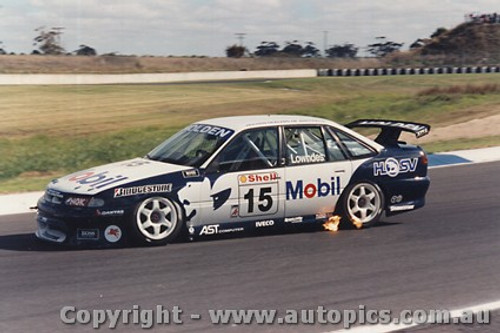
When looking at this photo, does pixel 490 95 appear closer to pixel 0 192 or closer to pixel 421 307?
pixel 0 192

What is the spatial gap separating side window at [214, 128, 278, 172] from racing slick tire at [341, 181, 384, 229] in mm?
1027

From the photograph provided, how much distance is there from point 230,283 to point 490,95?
90.4 ft

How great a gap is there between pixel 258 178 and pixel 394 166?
185cm

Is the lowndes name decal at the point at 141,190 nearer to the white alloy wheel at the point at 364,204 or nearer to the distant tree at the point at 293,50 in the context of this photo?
the white alloy wheel at the point at 364,204

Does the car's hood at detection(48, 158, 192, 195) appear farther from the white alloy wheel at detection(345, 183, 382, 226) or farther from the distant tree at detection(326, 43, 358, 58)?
the distant tree at detection(326, 43, 358, 58)

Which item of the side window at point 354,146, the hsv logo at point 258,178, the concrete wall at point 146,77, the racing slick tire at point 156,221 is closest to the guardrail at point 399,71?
the concrete wall at point 146,77

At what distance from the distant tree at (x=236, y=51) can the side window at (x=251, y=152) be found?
89.7ft

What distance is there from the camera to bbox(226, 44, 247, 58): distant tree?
121ft

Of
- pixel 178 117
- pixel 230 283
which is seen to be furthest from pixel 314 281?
pixel 178 117

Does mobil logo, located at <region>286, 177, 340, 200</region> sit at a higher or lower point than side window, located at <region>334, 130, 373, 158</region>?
lower

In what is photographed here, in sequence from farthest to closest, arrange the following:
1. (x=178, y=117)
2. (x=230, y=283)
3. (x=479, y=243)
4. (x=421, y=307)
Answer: (x=178, y=117) < (x=479, y=243) < (x=230, y=283) < (x=421, y=307)

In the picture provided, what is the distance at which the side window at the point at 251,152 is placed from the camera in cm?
897

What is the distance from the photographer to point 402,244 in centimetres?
883

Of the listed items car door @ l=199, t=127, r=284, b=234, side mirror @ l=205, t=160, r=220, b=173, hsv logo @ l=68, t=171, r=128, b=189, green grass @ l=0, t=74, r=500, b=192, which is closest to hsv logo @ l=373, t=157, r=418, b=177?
car door @ l=199, t=127, r=284, b=234
